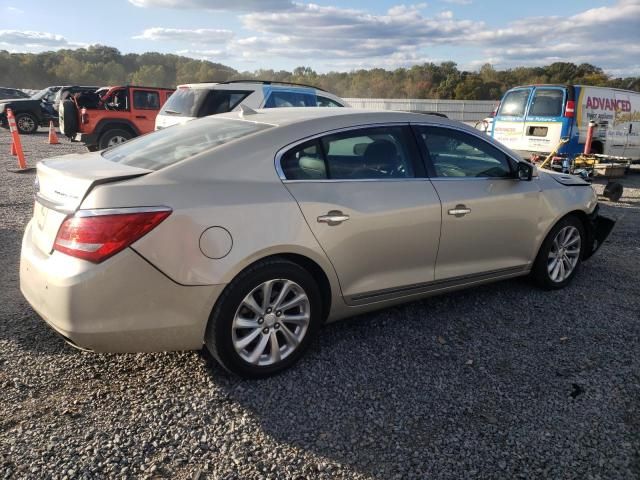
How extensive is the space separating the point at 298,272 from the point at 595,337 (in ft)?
7.66

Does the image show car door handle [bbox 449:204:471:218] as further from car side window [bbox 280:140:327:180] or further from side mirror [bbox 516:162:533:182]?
car side window [bbox 280:140:327:180]

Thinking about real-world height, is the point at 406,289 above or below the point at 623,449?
Answer: above

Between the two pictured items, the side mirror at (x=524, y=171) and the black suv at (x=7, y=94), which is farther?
the black suv at (x=7, y=94)

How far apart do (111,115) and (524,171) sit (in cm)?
1141

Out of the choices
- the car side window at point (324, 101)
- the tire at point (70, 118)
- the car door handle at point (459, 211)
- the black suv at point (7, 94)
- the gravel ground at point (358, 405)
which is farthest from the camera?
the black suv at point (7, 94)

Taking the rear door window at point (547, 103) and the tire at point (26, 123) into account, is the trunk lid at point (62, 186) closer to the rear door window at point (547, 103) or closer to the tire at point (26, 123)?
the rear door window at point (547, 103)

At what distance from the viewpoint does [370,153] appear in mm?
3572

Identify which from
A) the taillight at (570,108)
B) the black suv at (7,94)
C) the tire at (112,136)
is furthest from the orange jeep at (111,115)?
the black suv at (7,94)

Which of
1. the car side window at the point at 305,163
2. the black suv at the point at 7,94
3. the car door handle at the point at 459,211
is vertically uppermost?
the black suv at the point at 7,94

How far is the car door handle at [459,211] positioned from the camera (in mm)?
3775

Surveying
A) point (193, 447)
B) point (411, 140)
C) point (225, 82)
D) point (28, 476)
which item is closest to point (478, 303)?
point (411, 140)

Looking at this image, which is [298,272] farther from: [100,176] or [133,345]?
[100,176]

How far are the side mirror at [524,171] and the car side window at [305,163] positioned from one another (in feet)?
6.08

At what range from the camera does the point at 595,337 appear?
3857 millimetres
